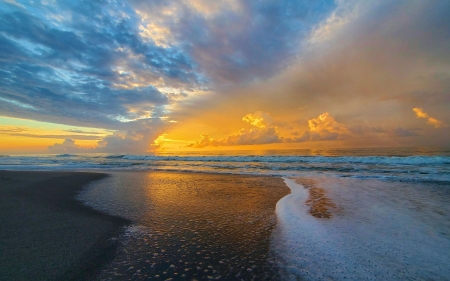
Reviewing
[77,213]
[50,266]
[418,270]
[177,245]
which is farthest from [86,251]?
[418,270]

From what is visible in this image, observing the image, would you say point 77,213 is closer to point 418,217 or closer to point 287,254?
point 287,254

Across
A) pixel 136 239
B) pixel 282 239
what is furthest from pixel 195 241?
pixel 282 239

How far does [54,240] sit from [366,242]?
7.27m

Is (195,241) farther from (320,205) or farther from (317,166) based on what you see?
(317,166)

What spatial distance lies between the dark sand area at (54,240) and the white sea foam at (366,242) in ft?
12.2

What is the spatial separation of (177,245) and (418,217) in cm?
751

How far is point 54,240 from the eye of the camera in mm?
4938

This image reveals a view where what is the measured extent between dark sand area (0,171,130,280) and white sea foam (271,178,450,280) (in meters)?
3.71

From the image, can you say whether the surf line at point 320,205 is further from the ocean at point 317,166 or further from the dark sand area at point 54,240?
the ocean at point 317,166

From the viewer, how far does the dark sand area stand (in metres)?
3.68

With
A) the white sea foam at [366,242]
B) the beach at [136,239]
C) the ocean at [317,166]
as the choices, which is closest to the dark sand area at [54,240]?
the beach at [136,239]

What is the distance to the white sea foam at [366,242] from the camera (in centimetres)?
376

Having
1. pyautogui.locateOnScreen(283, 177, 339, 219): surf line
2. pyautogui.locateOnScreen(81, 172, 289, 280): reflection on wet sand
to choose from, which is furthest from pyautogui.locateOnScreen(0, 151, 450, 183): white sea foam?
pyautogui.locateOnScreen(81, 172, 289, 280): reflection on wet sand

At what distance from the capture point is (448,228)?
5.84 metres
